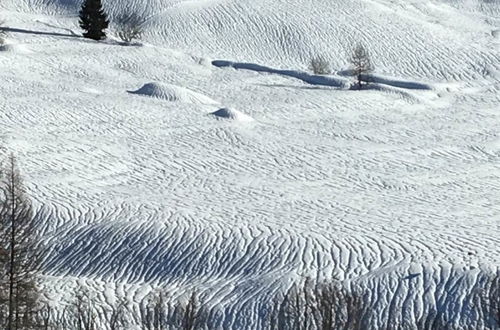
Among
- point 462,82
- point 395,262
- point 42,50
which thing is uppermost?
point 395,262

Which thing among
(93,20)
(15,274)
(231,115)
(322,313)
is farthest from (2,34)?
(322,313)

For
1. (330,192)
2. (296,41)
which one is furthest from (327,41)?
(330,192)

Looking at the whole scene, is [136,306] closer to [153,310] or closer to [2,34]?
[153,310]

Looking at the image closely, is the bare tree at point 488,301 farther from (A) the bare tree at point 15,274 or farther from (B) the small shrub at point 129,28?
→ (B) the small shrub at point 129,28

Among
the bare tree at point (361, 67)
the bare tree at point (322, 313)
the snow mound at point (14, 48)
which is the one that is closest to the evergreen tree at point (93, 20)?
the snow mound at point (14, 48)

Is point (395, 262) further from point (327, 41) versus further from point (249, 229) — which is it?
point (327, 41)
